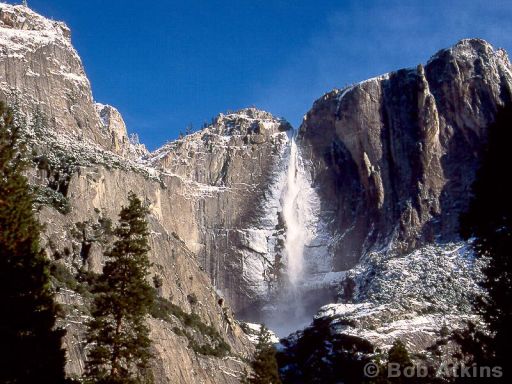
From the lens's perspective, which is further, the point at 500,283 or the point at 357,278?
the point at 357,278

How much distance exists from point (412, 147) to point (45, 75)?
78.0 meters

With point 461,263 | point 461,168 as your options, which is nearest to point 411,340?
point 461,263

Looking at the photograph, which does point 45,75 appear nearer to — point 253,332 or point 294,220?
point 253,332

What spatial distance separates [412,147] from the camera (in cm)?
14950

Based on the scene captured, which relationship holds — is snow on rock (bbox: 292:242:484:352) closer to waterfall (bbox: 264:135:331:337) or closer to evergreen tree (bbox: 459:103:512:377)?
waterfall (bbox: 264:135:331:337)

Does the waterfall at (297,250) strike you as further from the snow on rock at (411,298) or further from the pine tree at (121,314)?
the pine tree at (121,314)

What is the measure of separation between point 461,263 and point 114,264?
310 feet

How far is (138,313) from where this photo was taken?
35.0 m

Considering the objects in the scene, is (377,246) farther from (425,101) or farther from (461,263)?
(425,101)

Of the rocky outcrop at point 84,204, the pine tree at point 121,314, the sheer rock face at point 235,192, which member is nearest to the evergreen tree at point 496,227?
the pine tree at point 121,314

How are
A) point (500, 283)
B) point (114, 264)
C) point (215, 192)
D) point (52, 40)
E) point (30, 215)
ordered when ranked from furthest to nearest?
1. point (215, 192)
2. point (52, 40)
3. point (114, 264)
4. point (30, 215)
5. point (500, 283)

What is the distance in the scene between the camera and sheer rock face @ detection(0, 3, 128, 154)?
104812 millimetres

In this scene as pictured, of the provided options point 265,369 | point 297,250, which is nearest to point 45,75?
point 265,369

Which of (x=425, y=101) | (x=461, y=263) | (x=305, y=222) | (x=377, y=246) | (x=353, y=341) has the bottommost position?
(x=353, y=341)
